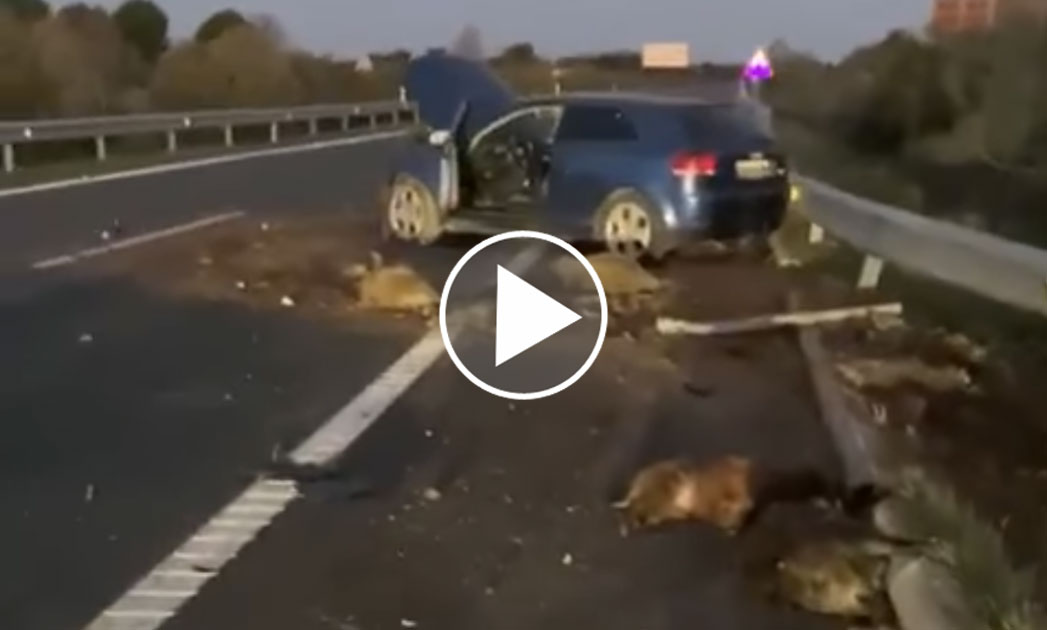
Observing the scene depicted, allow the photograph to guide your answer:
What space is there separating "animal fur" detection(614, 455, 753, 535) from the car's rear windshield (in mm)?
9743

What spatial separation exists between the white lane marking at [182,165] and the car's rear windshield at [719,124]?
12.9 meters

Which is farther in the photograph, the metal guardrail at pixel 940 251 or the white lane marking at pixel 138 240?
the white lane marking at pixel 138 240

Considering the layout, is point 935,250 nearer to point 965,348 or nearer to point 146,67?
point 965,348

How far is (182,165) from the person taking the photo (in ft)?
126

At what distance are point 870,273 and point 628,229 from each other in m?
2.30

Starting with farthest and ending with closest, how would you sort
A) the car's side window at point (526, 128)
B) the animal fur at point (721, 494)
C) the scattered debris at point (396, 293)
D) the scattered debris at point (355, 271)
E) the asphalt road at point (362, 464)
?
the car's side window at point (526, 128), the scattered debris at point (355, 271), the scattered debris at point (396, 293), the animal fur at point (721, 494), the asphalt road at point (362, 464)

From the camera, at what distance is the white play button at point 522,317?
43.9 ft

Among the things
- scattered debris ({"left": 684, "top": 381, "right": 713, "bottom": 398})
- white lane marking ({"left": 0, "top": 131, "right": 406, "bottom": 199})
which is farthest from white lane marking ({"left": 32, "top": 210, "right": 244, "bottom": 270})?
scattered debris ({"left": 684, "top": 381, "right": 713, "bottom": 398})

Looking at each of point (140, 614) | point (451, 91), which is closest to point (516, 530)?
point (140, 614)

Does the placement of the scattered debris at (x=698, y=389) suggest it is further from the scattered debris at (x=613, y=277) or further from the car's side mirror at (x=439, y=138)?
the car's side mirror at (x=439, y=138)

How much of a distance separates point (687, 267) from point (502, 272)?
2406mm

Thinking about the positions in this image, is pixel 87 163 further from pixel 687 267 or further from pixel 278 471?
pixel 278 471

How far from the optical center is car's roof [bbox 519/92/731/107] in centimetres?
1845
